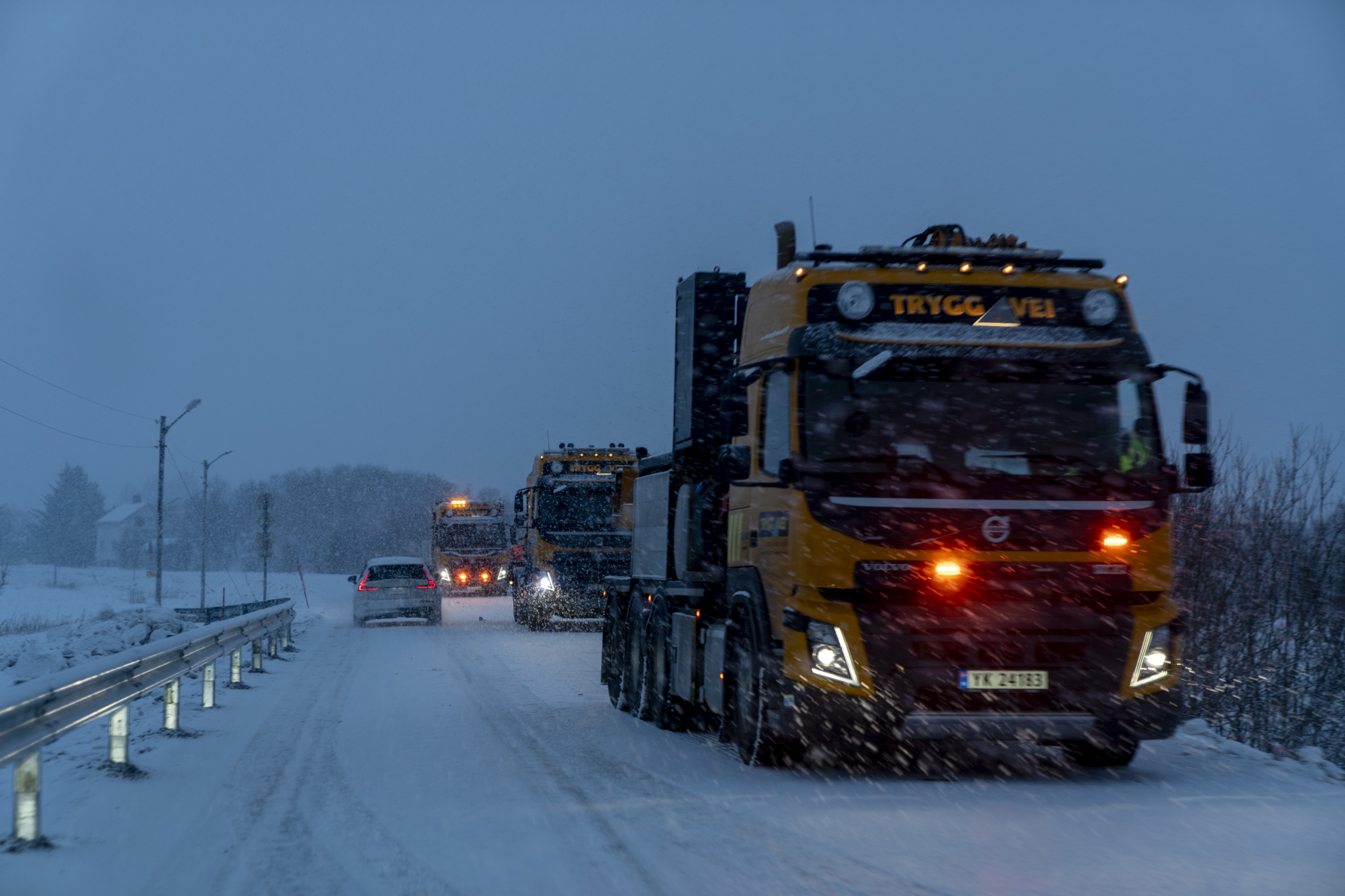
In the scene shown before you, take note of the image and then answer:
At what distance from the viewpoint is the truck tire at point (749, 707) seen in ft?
25.2

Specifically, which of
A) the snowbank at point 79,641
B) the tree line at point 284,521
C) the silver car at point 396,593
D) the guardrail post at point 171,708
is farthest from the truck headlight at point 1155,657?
the tree line at point 284,521

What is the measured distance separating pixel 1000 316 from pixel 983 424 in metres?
0.82

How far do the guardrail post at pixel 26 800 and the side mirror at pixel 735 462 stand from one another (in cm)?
437

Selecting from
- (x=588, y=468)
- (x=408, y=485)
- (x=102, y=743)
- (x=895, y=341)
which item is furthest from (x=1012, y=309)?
(x=408, y=485)

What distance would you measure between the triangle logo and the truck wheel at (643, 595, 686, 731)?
4090mm

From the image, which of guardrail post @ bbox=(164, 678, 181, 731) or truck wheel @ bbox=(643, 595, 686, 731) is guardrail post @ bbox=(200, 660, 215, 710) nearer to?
guardrail post @ bbox=(164, 678, 181, 731)

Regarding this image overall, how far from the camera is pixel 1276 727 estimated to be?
13016mm

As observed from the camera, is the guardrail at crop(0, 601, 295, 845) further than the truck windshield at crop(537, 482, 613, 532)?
No

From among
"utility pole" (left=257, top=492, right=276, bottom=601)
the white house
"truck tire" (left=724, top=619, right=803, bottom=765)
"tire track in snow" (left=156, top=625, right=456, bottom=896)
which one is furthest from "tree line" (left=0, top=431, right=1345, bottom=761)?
the white house

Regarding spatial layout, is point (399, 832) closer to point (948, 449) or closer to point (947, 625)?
point (947, 625)

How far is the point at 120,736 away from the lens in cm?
778

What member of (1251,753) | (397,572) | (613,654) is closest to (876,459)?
(1251,753)

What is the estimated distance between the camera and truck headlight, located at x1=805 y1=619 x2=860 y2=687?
6996 millimetres

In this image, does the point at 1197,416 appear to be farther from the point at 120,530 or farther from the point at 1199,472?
the point at 120,530
